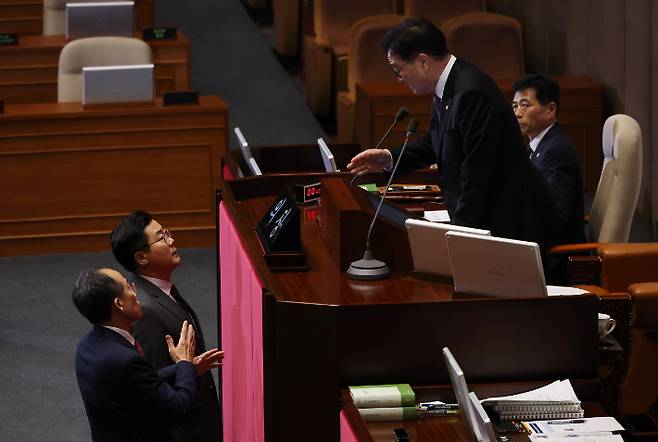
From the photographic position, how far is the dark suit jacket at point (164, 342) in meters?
3.70

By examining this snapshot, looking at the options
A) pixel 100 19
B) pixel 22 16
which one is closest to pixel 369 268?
pixel 100 19

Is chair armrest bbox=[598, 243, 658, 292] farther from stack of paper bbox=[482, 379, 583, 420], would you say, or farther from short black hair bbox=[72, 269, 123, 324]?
short black hair bbox=[72, 269, 123, 324]

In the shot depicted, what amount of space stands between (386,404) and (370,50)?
5121 mm

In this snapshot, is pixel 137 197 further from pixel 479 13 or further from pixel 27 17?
pixel 27 17

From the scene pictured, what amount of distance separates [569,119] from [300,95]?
2.54 m

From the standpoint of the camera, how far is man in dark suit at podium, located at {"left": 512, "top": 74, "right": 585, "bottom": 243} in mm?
4730

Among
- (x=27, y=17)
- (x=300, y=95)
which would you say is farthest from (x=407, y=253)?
(x=27, y=17)

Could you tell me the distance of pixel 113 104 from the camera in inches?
280

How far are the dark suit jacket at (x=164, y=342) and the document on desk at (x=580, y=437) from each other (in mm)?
975

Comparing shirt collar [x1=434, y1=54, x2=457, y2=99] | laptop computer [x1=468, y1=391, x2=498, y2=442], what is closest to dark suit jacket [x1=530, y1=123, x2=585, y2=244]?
shirt collar [x1=434, y1=54, x2=457, y2=99]

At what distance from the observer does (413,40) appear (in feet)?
13.1

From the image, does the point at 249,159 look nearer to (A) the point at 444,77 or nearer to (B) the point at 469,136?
(A) the point at 444,77

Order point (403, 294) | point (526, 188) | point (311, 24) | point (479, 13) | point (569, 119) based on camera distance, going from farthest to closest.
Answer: point (311, 24) → point (479, 13) → point (569, 119) → point (526, 188) → point (403, 294)

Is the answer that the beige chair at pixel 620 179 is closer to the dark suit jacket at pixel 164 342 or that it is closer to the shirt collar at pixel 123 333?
the dark suit jacket at pixel 164 342
